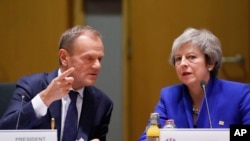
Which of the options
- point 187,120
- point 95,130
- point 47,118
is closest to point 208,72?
point 187,120

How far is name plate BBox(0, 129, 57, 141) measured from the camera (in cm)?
201

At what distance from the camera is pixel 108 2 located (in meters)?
3.99

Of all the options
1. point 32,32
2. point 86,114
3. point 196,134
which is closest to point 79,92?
point 86,114

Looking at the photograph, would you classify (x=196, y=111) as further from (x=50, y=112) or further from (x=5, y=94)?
(x=5, y=94)

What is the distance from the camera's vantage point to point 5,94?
9.02 feet

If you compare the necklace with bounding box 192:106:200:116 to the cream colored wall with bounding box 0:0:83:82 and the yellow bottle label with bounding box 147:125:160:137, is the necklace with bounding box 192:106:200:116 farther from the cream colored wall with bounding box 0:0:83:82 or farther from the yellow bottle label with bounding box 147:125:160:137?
the cream colored wall with bounding box 0:0:83:82

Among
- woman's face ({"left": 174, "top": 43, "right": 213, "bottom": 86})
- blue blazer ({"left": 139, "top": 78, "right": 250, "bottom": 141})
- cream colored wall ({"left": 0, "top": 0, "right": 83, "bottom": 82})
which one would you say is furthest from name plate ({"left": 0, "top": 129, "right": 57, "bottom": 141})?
cream colored wall ({"left": 0, "top": 0, "right": 83, "bottom": 82})

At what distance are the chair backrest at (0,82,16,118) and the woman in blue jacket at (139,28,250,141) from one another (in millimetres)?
771

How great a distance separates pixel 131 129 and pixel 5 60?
1093 mm

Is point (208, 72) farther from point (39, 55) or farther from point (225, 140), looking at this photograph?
point (39, 55)

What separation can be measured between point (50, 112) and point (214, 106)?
826mm

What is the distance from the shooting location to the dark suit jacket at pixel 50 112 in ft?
7.79

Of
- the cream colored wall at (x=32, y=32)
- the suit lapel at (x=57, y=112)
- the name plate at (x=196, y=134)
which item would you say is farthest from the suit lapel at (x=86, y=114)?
the cream colored wall at (x=32, y=32)

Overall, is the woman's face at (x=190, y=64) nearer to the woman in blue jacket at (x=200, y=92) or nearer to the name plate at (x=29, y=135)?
the woman in blue jacket at (x=200, y=92)
